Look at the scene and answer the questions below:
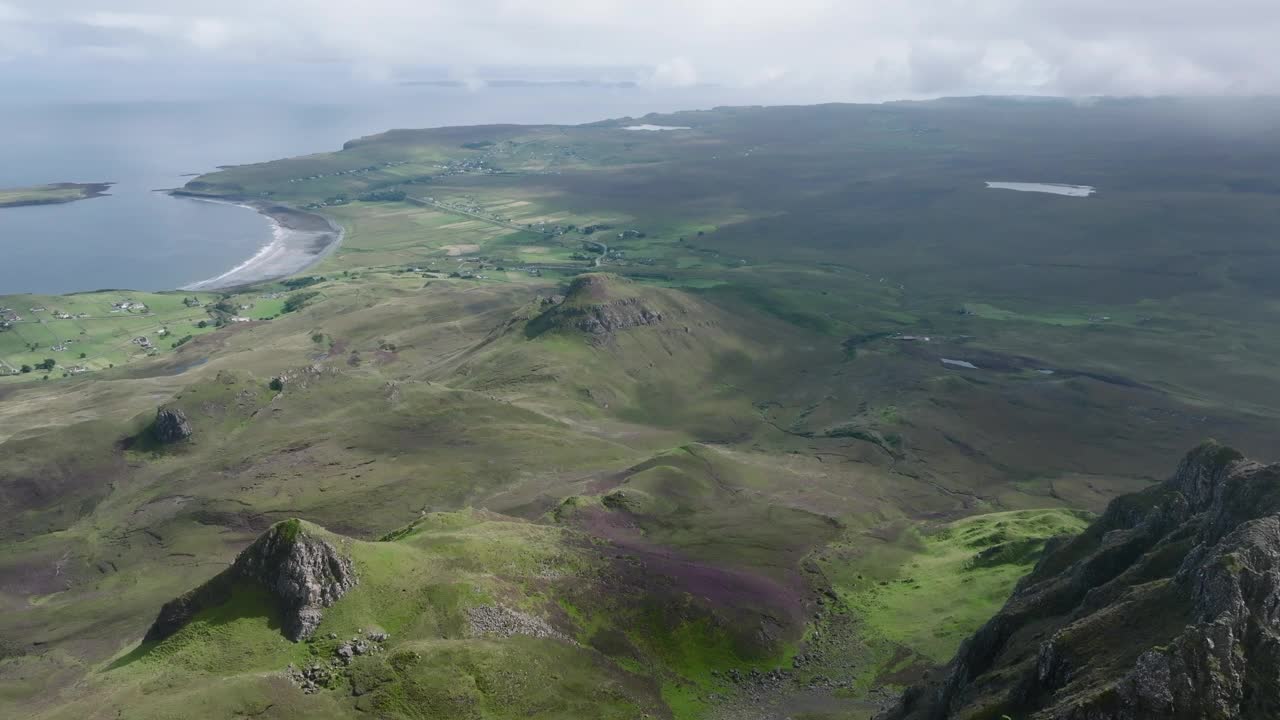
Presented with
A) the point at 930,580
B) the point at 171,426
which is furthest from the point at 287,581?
the point at 171,426

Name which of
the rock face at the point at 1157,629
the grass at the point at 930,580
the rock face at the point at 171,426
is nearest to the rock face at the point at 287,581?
the rock face at the point at 1157,629

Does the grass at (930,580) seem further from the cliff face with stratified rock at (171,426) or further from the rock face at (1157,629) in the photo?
the cliff face with stratified rock at (171,426)

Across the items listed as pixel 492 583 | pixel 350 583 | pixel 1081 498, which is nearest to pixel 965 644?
pixel 492 583

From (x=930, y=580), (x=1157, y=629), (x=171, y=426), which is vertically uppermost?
(x=1157, y=629)

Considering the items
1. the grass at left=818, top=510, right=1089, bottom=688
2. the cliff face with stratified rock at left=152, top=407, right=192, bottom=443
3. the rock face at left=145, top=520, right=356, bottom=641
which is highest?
the rock face at left=145, top=520, right=356, bottom=641

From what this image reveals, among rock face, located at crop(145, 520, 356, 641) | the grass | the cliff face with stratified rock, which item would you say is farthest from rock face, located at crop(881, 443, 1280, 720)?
the cliff face with stratified rock

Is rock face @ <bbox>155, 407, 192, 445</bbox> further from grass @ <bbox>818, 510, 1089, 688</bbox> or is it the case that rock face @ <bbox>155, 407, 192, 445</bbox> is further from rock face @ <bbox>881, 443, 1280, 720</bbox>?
rock face @ <bbox>881, 443, 1280, 720</bbox>

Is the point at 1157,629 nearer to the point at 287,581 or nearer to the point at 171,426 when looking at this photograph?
the point at 287,581
